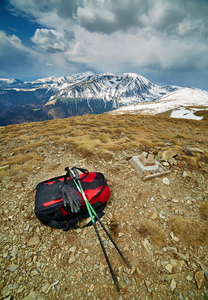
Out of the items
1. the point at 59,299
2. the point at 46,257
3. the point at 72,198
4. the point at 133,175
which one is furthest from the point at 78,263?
the point at 133,175

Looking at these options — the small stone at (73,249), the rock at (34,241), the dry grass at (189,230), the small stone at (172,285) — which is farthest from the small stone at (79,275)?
the dry grass at (189,230)

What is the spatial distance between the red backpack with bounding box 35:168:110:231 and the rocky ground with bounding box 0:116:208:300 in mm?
375

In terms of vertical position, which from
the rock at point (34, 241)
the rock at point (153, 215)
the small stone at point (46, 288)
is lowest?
the small stone at point (46, 288)

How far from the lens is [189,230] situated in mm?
4234

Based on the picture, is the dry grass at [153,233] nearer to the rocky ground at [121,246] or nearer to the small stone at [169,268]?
the rocky ground at [121,246]

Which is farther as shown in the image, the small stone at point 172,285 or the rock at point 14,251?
the rock at point 14,251

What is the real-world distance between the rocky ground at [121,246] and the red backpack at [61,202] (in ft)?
1.23

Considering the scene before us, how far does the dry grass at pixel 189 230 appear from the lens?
3.98m

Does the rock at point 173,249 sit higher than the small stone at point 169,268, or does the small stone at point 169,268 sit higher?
the rock at point 173,249

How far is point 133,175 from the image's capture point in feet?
21.9

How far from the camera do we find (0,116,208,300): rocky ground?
3074 millimetres

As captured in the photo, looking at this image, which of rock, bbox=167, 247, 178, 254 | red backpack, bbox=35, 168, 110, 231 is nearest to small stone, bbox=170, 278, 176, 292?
rock, bbox=167, 247, 178, 254

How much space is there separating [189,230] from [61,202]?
4810 mm

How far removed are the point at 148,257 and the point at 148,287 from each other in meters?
0.65
